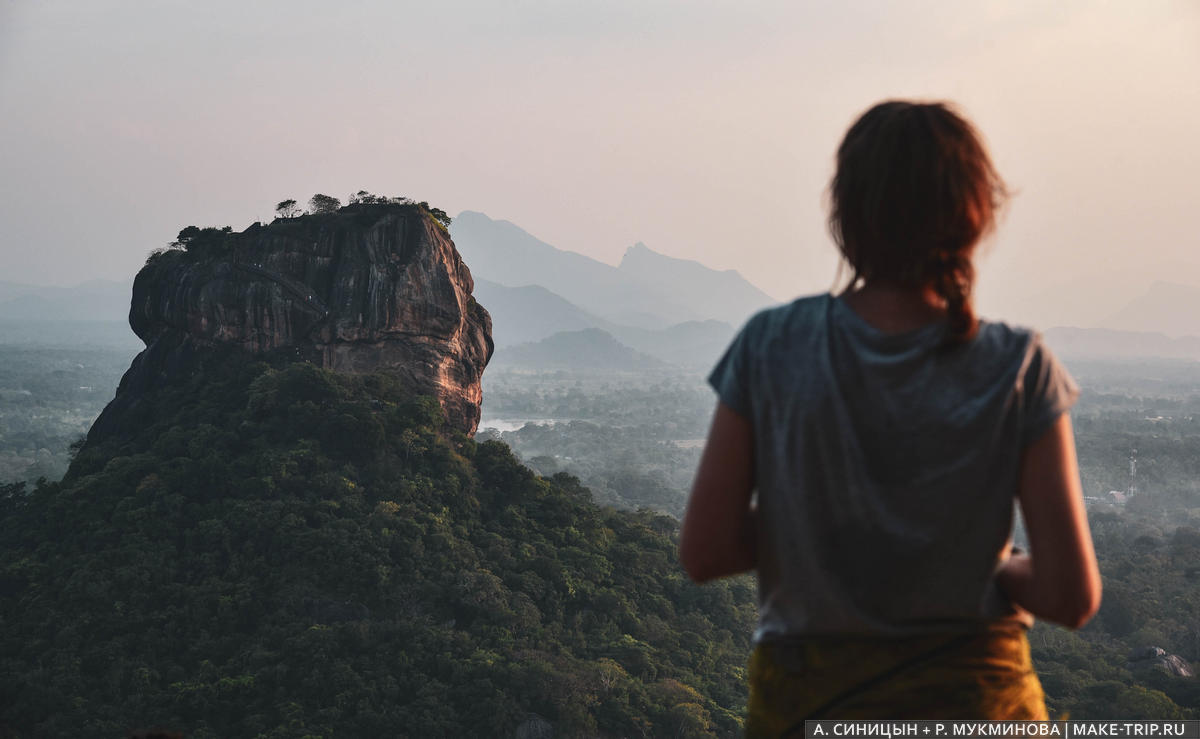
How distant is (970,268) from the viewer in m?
1.32

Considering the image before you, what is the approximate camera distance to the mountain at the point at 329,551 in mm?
15227

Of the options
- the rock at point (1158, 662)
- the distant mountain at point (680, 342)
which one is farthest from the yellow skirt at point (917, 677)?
the distant mountain at point (680, 342)

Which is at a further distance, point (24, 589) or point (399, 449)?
point (399, 449)

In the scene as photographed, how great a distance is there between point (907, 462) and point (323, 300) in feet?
82.6

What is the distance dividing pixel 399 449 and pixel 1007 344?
72.9ft

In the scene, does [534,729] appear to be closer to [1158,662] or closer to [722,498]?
[722,498]

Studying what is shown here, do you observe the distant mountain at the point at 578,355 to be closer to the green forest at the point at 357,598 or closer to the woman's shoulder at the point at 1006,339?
the green forest at the point at 357,598

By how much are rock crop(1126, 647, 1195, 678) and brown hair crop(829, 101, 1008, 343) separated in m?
24.2

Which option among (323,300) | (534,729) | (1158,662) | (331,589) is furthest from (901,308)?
(323,300)

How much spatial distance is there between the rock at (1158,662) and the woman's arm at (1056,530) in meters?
24.1

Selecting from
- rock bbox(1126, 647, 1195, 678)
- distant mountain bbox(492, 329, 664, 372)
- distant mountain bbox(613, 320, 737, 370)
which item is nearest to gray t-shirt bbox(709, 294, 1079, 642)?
rock bbox(1126, 647, 1195, 678)

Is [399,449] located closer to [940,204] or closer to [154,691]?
[154,691]

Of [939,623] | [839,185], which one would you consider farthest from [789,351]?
[939,623]

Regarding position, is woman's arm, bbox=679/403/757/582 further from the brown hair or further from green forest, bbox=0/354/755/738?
green forest, bbox=0/354/755/738
